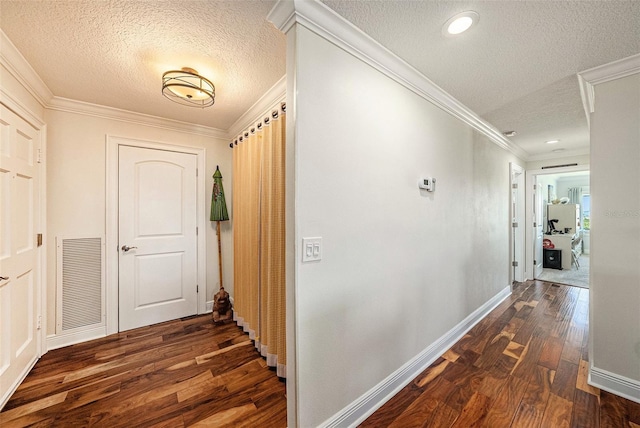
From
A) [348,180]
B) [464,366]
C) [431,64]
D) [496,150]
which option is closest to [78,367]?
[348,180]

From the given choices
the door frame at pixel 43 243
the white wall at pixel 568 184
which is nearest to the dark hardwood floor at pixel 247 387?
the door frame at pixel 43 243

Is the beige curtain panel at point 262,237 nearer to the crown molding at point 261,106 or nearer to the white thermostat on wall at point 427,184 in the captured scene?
the crown molding at point 261,106

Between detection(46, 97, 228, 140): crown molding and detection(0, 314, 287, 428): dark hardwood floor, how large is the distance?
235 cm

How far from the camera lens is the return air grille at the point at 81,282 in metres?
2.37

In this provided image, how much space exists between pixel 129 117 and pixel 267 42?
2.07m

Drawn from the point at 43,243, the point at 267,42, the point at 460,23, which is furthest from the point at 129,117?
the point at 460,23

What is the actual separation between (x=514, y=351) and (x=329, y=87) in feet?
9.40

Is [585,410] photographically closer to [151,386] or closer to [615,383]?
[615,383]

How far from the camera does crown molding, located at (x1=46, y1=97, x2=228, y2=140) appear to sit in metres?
2.33

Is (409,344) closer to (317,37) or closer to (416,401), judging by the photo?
(416,401)

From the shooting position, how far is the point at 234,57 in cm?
172

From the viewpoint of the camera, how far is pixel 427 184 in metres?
2.03

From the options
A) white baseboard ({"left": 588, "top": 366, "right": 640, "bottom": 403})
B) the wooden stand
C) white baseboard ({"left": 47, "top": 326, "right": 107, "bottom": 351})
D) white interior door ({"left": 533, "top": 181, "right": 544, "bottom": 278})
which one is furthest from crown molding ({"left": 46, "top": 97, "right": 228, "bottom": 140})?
white interior door ({"left": 533, "top": 181, "right": 544, "bottom": 278})

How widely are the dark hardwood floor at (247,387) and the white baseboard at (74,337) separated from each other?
0.07 metres
